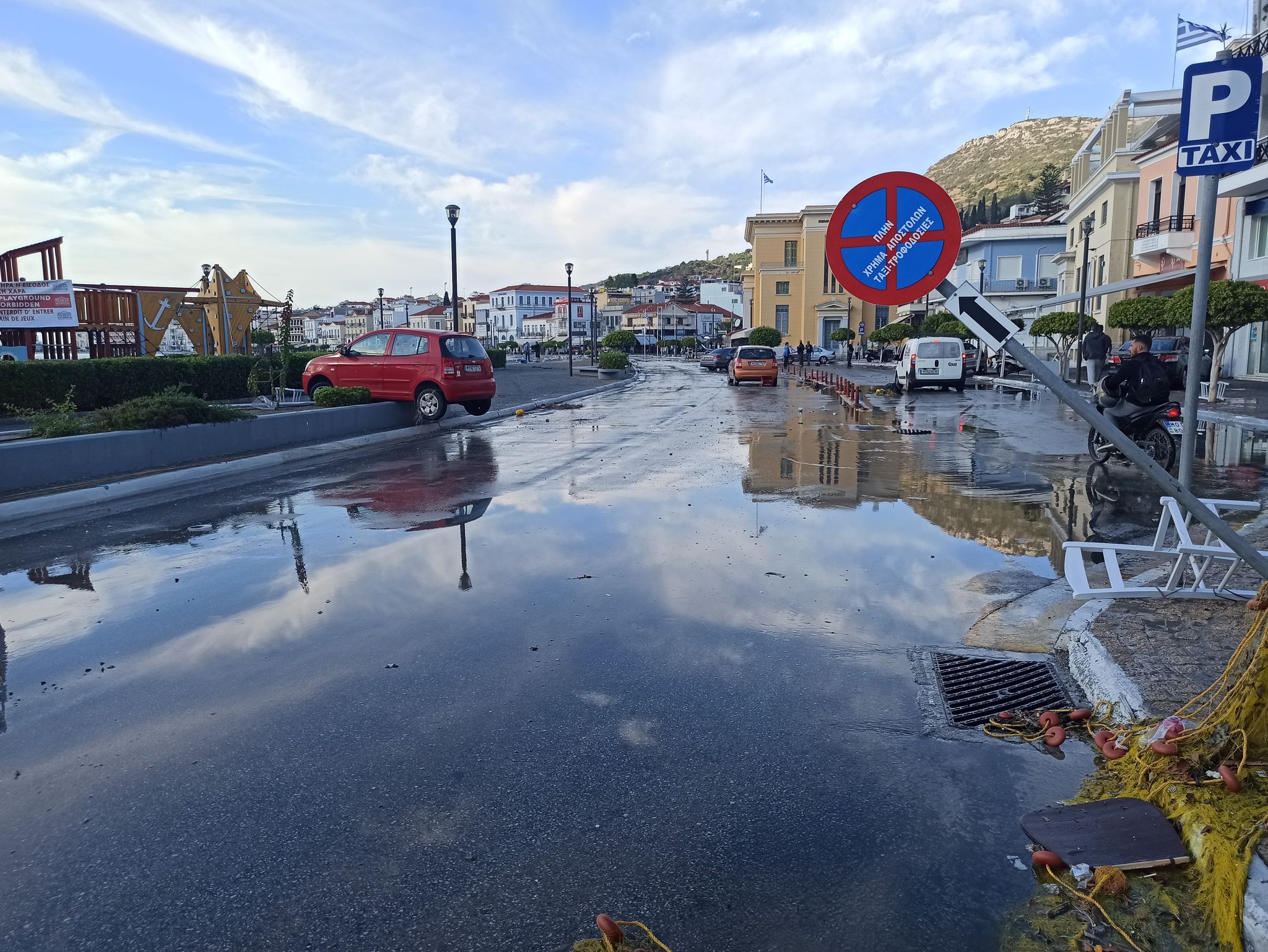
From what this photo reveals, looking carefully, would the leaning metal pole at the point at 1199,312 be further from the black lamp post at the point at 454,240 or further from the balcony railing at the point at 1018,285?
the balcony railing at the point at 1018,285

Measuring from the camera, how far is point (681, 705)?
4723 millimetres

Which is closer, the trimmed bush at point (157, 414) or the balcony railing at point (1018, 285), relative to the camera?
the trimmed bush at point (157, 414)

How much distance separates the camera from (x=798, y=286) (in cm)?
8631

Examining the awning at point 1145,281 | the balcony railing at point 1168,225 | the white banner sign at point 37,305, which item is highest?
the balcony railing at point 1168,225

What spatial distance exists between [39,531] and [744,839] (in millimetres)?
8558

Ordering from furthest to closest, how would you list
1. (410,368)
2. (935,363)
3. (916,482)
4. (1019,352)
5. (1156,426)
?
(935,363) < (410,368) < (1156,426) < (916,482) < (1019,352)

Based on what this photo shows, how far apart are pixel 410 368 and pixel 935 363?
18.9 m

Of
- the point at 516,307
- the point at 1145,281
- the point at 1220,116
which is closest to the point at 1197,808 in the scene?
the point at 1220,116

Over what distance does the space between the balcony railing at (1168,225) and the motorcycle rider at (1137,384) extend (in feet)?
97.5

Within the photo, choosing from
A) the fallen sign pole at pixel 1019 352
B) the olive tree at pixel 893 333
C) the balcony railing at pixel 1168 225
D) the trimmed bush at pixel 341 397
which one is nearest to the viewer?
the fallen sign pole at pixel 1019 352

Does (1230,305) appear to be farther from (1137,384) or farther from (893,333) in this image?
(893,333)

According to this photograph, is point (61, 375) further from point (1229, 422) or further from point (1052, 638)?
point (1229, 422)

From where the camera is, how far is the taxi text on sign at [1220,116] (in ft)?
16.6

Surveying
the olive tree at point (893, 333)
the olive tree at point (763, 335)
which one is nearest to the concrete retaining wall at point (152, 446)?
the olive tree at point (893, 333)
